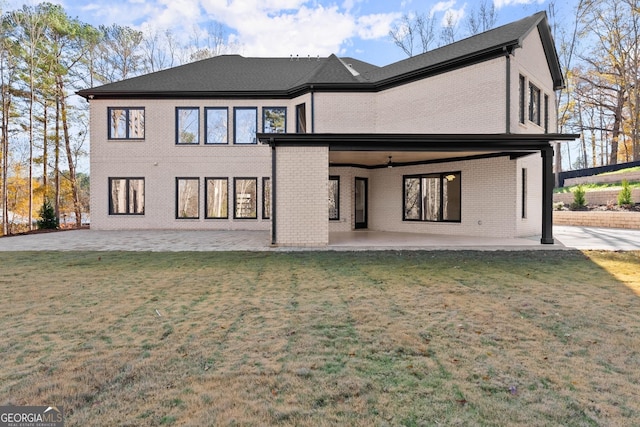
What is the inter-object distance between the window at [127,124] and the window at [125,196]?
6.43 feet

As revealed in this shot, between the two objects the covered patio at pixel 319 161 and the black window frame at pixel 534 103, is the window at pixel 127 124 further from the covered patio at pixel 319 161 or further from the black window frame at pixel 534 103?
the black window frame at pixel 534 103

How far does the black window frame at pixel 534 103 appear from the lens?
42.2 ft

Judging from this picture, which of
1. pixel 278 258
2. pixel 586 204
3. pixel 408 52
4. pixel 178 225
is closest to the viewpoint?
pixel 278 258

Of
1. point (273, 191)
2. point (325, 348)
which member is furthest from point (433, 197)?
point (325, 348)

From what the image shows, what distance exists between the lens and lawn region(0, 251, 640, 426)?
222cm

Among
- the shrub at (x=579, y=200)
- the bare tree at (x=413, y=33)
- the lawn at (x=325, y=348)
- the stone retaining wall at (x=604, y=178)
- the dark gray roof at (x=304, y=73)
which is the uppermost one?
the bare tree at (x=413, y=33)

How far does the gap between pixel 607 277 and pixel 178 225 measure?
566 inches

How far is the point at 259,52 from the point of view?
2789 cm

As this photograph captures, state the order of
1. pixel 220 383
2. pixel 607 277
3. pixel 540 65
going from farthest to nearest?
pixel 540 65 < pixel 607 277 < pixel 220 383

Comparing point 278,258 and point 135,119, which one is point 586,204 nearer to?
point 278,258

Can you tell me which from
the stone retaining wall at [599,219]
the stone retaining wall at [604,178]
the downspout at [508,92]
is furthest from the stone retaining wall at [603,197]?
the downspout at [508,92]

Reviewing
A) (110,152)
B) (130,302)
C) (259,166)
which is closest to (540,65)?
(259,166)

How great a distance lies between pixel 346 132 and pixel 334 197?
2.72 meters

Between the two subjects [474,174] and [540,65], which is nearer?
[474,174]
